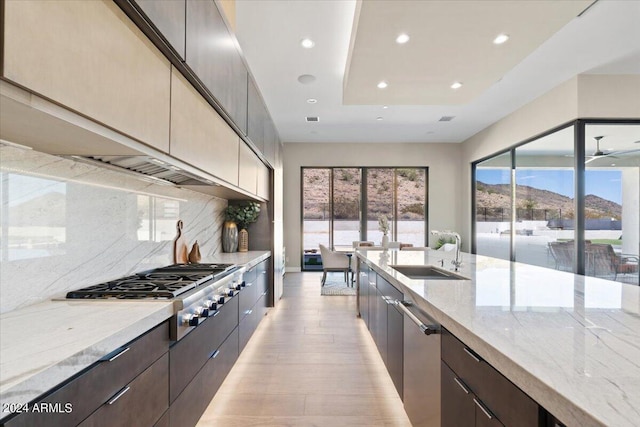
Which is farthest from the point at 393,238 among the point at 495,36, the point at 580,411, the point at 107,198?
the point at 580,411

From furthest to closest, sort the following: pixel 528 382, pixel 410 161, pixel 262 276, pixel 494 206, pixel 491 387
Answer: pixel 410 161 < pixel 494 206 < pixel 262 276 < pixel 491 387 < pixel 528 382

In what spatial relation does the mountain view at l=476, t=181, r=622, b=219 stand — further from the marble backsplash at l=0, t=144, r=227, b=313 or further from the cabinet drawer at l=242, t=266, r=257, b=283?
the marble backsplash at l=0, t=144, r=227, b=313

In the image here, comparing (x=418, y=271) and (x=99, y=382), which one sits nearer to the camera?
(x=99, y=382)

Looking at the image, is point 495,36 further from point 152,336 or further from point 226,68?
point 152,336

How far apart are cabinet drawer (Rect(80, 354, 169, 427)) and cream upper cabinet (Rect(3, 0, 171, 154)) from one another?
2.96 feet

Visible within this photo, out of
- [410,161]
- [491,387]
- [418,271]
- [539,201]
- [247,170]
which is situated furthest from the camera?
[410,161]

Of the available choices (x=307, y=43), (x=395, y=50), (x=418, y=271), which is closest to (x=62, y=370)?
(x=418, y=271)

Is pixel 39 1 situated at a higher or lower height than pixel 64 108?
higher

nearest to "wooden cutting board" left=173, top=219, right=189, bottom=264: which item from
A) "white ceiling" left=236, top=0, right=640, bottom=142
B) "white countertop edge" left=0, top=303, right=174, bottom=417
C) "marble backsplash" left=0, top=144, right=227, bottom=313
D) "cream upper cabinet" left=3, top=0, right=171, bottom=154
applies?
"marble backsplash" left=0, top=144, right=227, bottom=313

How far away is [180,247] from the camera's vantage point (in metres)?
2.55

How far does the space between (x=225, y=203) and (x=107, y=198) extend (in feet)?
7.08

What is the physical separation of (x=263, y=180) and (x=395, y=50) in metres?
2.11

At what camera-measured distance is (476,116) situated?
5.64 meters

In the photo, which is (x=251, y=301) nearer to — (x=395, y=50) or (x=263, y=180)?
(x=263, y=180)
